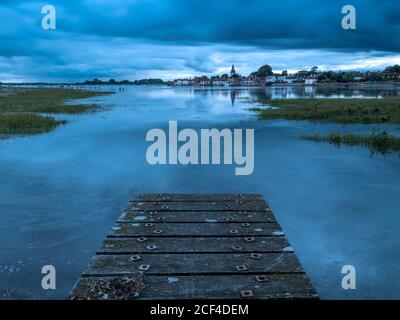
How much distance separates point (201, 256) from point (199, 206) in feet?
8.74

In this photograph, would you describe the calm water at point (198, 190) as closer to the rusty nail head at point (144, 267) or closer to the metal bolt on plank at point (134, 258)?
the metal bolt on plank at point (134, 258)

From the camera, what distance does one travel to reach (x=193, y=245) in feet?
20.6

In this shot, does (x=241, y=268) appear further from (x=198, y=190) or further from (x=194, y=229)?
(x=198, y=190)

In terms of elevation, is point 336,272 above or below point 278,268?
below

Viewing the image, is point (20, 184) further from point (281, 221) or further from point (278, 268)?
point (278, 268)

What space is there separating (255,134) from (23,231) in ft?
68.5

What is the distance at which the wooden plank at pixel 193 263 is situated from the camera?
5.36 m

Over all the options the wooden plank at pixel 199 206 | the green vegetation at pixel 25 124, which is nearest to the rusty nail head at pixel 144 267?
the wooden plank at pixel 199 206

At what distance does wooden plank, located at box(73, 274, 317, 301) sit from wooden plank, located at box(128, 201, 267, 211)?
3088 millimetres

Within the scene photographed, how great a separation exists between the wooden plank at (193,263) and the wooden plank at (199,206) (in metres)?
2.37

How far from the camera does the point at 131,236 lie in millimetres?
6680

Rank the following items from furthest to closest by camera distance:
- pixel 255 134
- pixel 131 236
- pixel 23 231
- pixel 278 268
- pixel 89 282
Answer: pixel 255 134 < pixel 23 231 < pixel 131 236 < pixel 278 268 < pixel 89 282
